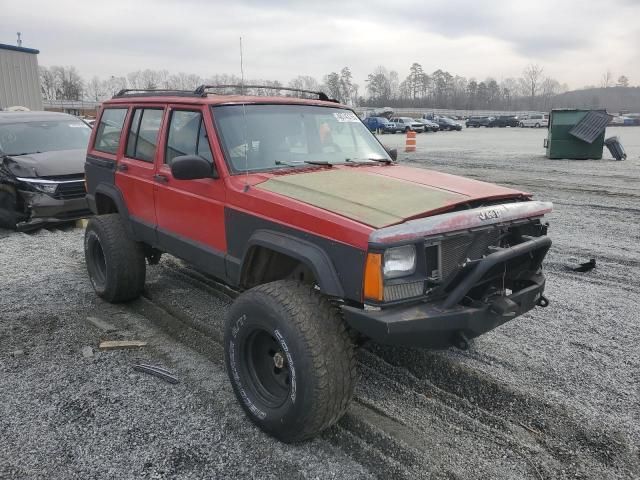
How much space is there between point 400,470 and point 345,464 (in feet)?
0.96

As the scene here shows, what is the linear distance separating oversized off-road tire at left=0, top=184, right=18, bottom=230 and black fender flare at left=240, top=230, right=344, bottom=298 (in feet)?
21.3

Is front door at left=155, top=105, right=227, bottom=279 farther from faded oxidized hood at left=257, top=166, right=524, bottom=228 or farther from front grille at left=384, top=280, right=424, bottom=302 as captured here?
front grille at left=384, top=280, right=424, bottom=302

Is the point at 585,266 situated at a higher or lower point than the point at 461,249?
lower

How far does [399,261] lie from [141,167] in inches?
110

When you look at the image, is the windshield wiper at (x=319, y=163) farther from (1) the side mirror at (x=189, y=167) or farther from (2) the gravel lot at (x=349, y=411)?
(2) the gravel lot at (x=349, y=411)

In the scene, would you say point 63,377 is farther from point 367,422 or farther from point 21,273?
point 21,273

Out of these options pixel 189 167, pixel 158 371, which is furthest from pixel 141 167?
pixel 158 371

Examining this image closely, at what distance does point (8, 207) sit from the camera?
8117 mm

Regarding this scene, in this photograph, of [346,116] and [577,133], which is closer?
[346,116]

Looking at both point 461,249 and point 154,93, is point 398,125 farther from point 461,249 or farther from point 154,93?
point 461,249

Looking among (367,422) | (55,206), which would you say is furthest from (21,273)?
(367,422)

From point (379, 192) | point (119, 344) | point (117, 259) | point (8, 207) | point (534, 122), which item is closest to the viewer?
point (379, 192)

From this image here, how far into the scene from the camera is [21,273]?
6027mm

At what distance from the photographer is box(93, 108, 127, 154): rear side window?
5012mm
